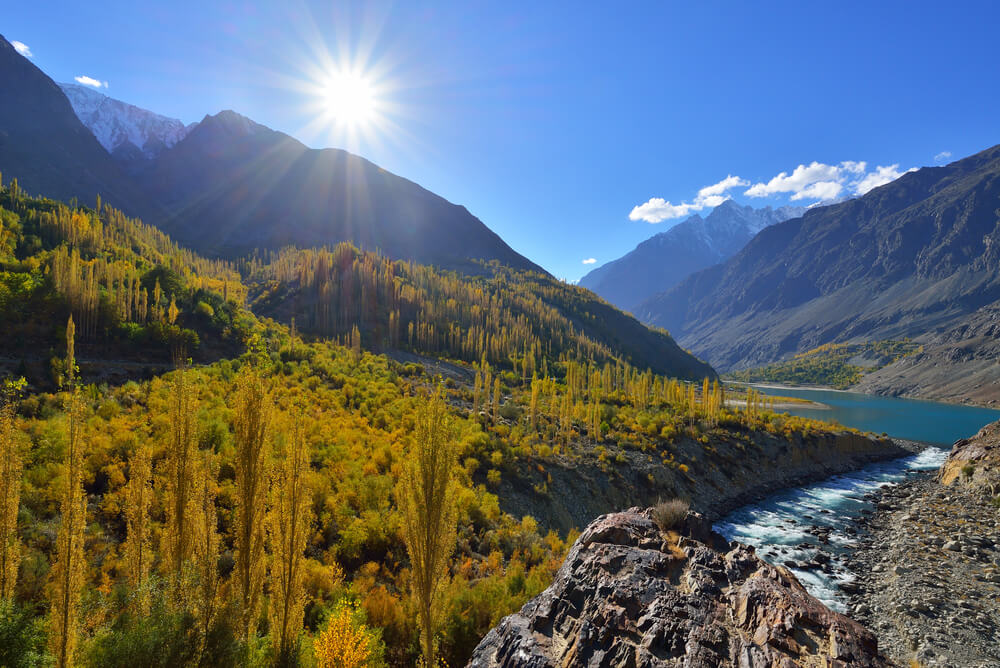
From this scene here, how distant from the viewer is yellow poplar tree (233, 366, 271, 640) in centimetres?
986

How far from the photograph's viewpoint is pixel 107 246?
59.1 meters

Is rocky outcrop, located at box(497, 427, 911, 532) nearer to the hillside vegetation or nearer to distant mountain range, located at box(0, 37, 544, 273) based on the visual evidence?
the hillside vegetation

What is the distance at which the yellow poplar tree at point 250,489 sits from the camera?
9.86 m

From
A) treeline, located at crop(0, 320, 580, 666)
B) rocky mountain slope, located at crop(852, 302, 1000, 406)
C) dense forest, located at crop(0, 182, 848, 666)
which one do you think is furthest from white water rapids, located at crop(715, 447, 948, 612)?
rocky mountain slope, located at crop(852, 302, 1000, 406)

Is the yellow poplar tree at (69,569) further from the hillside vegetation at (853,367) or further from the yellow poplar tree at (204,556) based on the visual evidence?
the hillside vegetation at (853,367)

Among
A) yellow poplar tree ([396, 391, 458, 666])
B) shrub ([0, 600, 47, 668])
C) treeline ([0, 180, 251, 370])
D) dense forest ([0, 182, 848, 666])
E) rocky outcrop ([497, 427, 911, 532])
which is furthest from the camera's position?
treeline ([0, 180, 251, 370])

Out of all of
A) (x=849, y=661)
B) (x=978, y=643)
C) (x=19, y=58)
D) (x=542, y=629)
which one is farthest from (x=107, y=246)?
(x=19, y=58)

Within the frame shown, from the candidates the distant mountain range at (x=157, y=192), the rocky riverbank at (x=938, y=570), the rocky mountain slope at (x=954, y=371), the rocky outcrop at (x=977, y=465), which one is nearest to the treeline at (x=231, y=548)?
the rocky riverbank at (x=938, y=570)

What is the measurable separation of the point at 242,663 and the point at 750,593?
1047cm

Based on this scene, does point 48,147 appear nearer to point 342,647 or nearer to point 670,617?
point 342,647

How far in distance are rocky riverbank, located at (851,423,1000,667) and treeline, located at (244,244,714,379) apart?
2054 inches

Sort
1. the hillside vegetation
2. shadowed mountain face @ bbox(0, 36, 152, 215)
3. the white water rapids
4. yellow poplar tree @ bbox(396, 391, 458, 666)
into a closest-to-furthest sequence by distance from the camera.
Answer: yellow poplar tree @ bbox(396, 391, 458, 666) < the white water rapids < shadowed mountain face @ bbox(0, 36, 152, 215) < the hillside vegetation

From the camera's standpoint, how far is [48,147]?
146 m

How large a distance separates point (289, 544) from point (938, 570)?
36.9 meters
